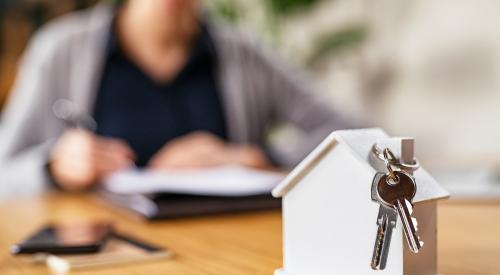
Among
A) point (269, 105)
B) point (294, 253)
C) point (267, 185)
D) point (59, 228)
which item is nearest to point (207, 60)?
point (269, 105)

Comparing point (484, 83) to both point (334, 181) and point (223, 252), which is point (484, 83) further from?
point (334, 181)

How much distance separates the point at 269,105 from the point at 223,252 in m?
1.27

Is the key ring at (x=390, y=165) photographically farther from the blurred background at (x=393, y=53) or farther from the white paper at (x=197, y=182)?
the blurred background at (x=393, y=53)

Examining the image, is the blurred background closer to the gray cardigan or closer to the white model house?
the gray cardigan

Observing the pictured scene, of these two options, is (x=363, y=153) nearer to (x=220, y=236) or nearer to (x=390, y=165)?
(x=390, y=165)

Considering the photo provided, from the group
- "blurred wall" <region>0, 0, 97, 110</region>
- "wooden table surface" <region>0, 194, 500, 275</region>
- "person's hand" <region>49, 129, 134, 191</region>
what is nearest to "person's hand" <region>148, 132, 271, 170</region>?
"person's hand" <region>49, 129, 134, 191</region>

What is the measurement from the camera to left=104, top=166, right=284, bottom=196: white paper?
34.2 inches

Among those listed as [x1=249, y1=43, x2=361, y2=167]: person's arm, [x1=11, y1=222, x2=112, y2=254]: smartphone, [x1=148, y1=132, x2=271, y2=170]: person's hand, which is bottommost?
[x1=11, y1=222, x2=112, y2=254]: smartphone

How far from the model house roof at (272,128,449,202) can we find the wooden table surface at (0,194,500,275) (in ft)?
0.34

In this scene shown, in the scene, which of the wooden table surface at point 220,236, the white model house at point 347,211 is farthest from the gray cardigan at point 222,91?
the white model house at point 347,211

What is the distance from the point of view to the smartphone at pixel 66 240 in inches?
21.0

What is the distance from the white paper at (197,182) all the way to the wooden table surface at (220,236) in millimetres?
44

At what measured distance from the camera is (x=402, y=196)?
0.36 m

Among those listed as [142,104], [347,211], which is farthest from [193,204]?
[142,104]
